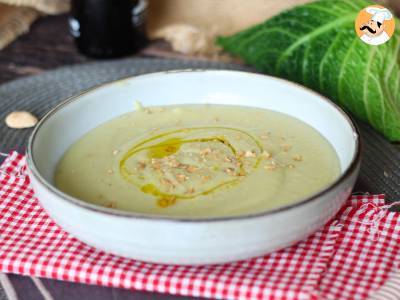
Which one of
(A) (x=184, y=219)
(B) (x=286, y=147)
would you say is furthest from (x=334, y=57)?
(A) (x=184, y=219)

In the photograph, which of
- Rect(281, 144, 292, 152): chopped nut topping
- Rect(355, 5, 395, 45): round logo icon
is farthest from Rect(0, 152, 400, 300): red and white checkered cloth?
Rect(355, 5, 395, 45): round logo icon

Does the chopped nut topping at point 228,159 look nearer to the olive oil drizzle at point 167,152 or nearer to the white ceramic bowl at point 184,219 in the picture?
the olive oil drizzle at point 167,152

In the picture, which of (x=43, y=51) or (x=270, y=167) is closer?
(x=270, y=167)

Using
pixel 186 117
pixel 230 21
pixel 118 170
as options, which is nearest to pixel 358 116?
pixel 186 117

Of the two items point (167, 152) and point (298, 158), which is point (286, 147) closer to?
point (298, 158)

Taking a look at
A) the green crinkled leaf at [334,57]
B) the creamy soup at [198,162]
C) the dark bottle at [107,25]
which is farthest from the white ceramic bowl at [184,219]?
the dark bottle at [107,25]

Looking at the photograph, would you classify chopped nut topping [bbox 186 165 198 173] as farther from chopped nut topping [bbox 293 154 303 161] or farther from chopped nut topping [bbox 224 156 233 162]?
chopped nut topping [bbox 293 154 303 161]
